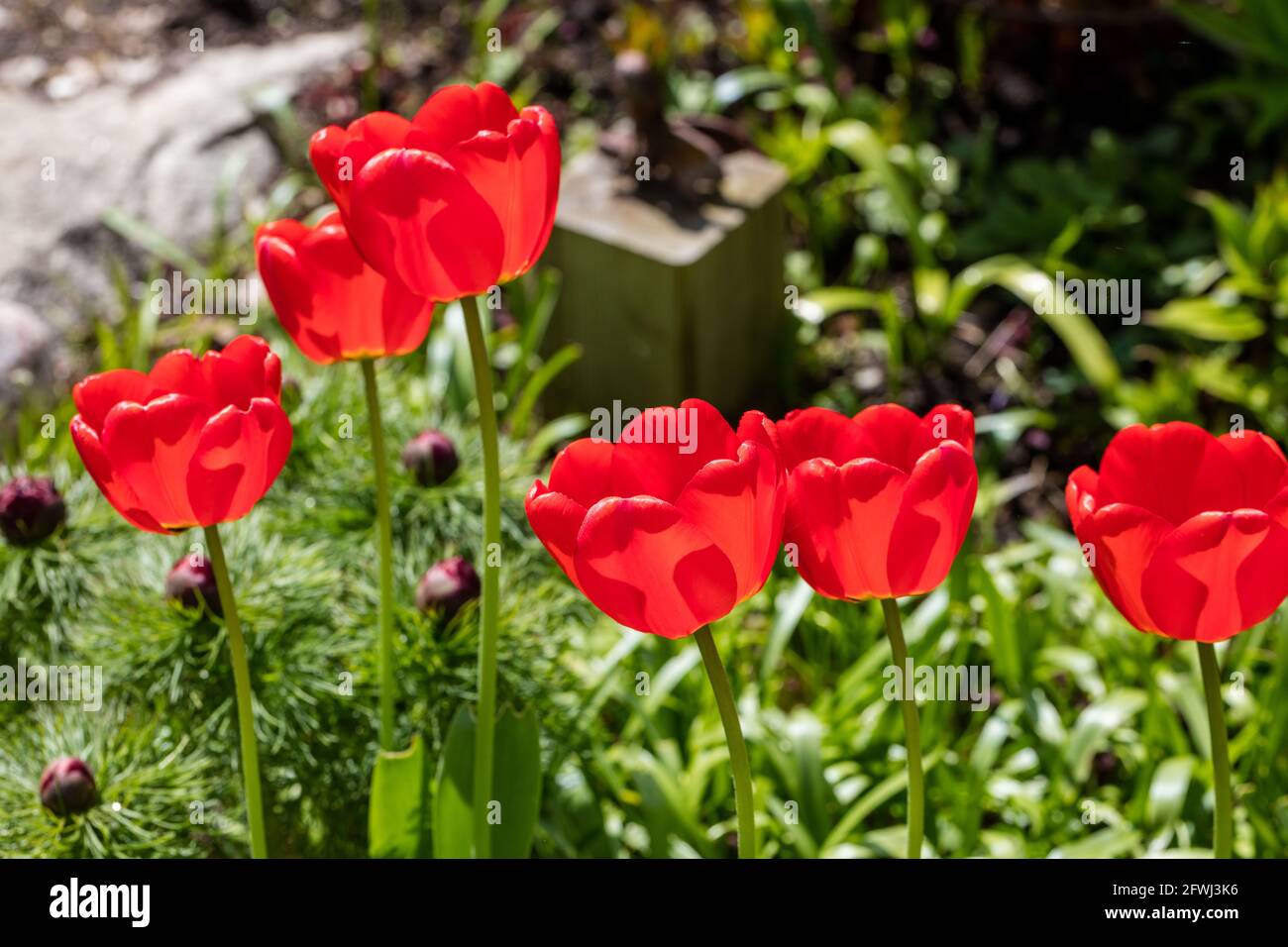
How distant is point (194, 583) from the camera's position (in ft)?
5.57

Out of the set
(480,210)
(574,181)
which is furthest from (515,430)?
(480,210)

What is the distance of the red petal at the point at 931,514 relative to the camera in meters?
1.11

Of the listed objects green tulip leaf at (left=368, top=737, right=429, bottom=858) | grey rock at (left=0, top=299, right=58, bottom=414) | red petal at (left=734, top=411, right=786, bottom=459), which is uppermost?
grey rock at (left=0, top=299, right=58, bottom=414)

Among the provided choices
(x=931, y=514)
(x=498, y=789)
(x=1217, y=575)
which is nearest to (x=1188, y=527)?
(x=1217, y=575)

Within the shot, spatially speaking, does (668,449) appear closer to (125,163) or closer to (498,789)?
(498,789)

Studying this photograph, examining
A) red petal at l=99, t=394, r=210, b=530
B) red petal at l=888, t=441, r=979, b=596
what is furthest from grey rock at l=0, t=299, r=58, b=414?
red petal at l=888, t=441, r=979, b=596

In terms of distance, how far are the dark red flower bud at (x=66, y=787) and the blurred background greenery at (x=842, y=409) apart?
0.12 ft

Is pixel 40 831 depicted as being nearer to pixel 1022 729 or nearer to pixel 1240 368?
pixel 1022 729

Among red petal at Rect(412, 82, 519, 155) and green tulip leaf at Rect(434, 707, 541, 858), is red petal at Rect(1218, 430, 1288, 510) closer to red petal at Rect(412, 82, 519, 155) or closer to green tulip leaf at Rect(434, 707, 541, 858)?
red petal at Rect(412, 82, 519, 155)

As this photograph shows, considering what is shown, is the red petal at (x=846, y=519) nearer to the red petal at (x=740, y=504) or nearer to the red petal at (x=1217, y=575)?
the red petal at (x=740, y=504)

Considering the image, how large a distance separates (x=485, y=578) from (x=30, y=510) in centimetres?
75

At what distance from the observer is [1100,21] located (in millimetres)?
3736

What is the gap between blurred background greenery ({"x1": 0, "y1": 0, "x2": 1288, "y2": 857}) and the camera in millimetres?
1871

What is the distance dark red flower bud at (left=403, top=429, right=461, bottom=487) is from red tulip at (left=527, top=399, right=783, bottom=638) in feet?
2.90
